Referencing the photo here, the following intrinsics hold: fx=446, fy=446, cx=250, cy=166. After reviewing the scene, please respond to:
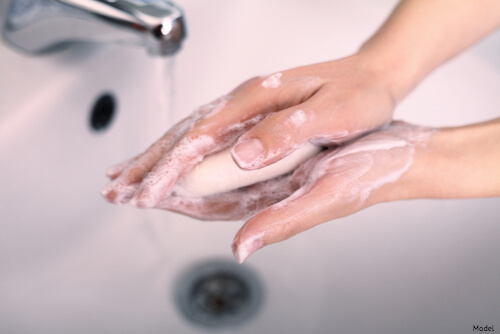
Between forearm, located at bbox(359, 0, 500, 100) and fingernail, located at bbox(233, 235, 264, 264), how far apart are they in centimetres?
23

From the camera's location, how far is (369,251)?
1.79ft

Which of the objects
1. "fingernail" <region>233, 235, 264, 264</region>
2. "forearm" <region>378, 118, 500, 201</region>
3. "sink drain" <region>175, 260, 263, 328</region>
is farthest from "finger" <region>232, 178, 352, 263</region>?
"sink drain" <region>175, 260, 263, 328</region>

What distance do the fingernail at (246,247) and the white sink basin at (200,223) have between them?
21cm

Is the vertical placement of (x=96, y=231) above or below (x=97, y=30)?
below

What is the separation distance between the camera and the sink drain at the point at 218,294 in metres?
0.52

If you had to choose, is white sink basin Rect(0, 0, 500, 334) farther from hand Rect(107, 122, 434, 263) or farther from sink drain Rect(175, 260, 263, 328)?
hand Rect(107, 122, 434, 263)

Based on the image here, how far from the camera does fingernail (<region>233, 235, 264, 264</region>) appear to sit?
12.8 inches

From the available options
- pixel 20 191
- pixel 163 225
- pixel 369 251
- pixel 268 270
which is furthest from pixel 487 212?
pixel 20 191

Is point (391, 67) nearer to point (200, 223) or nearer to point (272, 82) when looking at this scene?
point (272, 82)

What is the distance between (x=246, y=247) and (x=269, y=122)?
10cm

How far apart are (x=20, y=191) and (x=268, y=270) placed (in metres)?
0.30

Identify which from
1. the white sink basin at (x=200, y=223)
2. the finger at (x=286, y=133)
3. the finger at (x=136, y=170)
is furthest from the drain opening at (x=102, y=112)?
the finger at (x=286, y=133)

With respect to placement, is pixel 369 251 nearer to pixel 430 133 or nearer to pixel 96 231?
pixel 430 133

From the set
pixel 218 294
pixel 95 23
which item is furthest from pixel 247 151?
pixel 218 294
